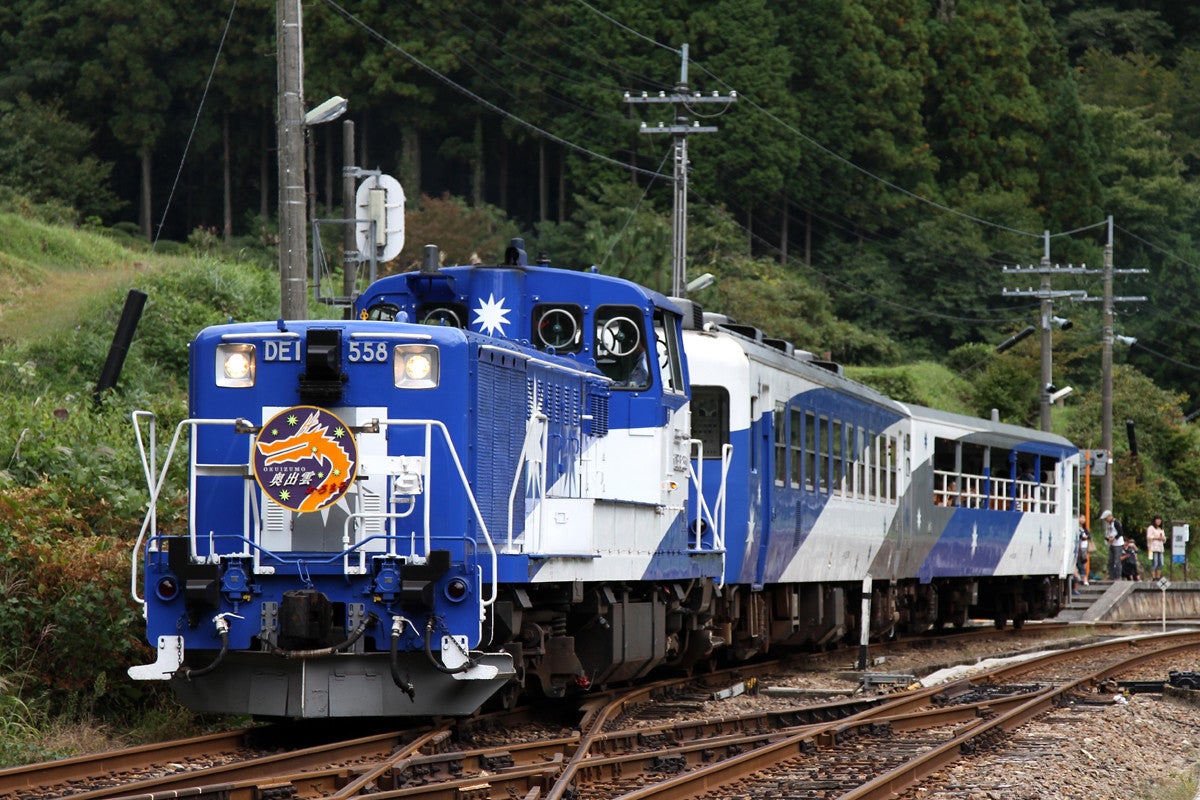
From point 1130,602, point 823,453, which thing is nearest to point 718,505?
point 823,453

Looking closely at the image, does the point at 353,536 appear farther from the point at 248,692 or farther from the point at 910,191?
the point at 910,191

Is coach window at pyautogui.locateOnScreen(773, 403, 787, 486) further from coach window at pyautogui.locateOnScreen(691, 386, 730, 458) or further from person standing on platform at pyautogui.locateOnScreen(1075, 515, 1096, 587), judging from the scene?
person standing on platform at pyautogui.locateOnScreen(1075, 515, 1096, 587)

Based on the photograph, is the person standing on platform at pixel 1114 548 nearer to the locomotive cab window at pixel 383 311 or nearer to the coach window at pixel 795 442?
the coach window at pixel 795 442

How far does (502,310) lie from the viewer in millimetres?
12000

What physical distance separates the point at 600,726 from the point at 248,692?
273cm

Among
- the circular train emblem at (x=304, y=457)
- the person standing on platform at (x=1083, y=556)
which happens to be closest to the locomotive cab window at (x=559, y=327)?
the circular train emblem at (x=304, y=457)

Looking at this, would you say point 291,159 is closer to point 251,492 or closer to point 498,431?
point 498,431

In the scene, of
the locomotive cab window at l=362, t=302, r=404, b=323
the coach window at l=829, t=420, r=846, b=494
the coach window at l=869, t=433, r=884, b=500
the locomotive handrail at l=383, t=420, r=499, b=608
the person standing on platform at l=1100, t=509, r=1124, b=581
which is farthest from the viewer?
the person standing on platform at l=1100, t=509, r=1124, b=581

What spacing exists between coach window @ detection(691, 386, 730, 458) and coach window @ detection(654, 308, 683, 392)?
5.54 feet

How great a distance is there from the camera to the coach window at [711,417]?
584 inches

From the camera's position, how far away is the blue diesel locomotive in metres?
9.51

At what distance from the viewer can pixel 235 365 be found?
396 inches

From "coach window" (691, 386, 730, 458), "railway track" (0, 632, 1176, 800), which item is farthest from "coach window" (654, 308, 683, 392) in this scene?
"railway track" (0, 632, 1176, 800)

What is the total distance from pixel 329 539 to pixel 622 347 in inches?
140
